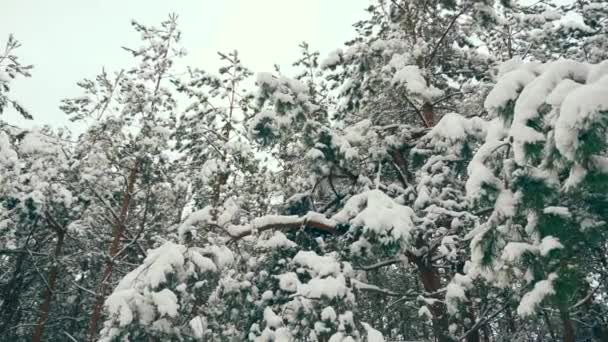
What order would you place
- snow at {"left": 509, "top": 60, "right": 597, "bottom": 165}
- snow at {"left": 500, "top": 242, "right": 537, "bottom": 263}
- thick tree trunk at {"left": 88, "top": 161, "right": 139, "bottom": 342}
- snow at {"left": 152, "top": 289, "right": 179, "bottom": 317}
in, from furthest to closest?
thick tree trunk at {"left": 88, "top": 161, "right": 139, "bottom": 342} → snow at {"left": 152, "top": 289, "right": 179, "bottom": 317} → snow at {"left": 500, "top": 242, "right": 537, "bottom": 263} → snow at {"left": 509, "top": 60, "right": 597, "bottom": 165}

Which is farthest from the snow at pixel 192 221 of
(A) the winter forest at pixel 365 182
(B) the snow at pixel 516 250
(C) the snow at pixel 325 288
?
(B) the snow at pixel 516 250

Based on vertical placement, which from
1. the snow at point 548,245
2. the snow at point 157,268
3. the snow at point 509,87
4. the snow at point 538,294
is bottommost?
the snow at point 538,294

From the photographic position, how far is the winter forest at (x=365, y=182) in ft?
11.6

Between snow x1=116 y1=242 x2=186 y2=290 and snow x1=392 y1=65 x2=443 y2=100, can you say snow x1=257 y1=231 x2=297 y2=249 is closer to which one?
snow x1=116 y1=242 x2=186 y2=290

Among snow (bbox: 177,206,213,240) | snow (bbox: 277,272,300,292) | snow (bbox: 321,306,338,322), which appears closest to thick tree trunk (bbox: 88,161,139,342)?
snow (bbox: 177,206,213,240)

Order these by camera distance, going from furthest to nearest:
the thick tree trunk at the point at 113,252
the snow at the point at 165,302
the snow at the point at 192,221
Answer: the thick tree trunk at the point at 113,252
the snow at the point at 192,221
the snow at the point at 165,302

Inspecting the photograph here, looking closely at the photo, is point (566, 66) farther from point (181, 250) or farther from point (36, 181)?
point (36, 181)

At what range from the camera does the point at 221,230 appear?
22.3 ft

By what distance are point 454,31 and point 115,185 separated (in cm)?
927

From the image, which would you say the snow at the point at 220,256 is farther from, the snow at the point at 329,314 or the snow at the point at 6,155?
the snow at the point at 6,155

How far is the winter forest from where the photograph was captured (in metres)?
3.54

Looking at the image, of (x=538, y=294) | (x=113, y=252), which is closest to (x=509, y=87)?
(x=538, y=294)

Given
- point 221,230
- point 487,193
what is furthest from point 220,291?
point 487,193

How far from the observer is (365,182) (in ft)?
23.7
